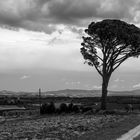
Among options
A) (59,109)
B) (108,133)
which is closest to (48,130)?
(108,133)

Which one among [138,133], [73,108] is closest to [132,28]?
[73,108]

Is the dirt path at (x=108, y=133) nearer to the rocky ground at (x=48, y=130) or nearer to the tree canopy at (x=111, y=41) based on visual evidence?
the rocky ground at (x=48, y=130)

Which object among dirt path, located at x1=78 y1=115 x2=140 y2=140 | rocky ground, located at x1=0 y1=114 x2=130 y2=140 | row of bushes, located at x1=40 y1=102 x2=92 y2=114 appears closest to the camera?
dirt path, located at x1=78 y1=115 x2=140 y2=140

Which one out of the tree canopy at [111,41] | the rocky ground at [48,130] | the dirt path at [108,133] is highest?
the tree canopy at [111,41]

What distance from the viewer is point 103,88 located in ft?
195

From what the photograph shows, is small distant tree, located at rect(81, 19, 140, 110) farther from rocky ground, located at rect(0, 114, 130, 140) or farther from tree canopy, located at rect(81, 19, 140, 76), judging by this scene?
→ rocky ground, located at rect(0, 114, 130, 140)

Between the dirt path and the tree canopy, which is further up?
the tree canopy

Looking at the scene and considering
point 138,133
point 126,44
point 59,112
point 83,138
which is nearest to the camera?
point 83,138

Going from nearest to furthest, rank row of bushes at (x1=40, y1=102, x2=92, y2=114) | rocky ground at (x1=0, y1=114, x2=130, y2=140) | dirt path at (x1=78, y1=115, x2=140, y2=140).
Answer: dirt path at (x1=78, y1=115, x2=140, y2=140) → rocky ground at (x1=0, y1=114, x2=130, y2=140) → row of bushes at (x1=40, y1=102, x2=92, y2=114)

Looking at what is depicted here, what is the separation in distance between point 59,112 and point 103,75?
894 cm

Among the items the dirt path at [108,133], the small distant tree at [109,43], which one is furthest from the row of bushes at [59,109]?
the dirt path at [108,133]

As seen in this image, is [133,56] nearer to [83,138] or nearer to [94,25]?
[94,25]

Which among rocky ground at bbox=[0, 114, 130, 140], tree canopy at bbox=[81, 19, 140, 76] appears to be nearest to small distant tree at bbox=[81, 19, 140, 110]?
tree canopy at bbox=[81, 19, 140, 76]

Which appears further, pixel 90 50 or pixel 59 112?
pixel 90 50
